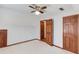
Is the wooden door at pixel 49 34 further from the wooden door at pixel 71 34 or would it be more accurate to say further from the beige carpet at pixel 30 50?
the wooden door at pixel 71 34

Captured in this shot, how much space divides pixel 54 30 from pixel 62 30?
0.70m

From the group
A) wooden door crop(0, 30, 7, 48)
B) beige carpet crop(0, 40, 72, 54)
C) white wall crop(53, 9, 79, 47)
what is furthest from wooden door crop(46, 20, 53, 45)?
wooden door crop(0, 30, 7, 48)

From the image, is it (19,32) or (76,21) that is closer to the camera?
(76,21)

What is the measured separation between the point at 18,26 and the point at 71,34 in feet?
7.43

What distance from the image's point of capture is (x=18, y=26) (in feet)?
15.2

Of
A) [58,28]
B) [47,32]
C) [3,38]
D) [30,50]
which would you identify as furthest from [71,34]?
[3,38]

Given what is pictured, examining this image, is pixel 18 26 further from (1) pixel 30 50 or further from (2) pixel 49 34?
(1) pixel 30 50

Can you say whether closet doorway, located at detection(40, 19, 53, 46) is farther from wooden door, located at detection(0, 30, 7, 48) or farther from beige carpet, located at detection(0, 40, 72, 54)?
wooden door, located at detection(0, 30, 7, 48)

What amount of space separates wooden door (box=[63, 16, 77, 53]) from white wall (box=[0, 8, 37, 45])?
1.49 meters

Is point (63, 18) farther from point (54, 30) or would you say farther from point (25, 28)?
point (25, 28)

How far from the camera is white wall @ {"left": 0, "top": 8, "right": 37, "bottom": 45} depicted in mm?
4389

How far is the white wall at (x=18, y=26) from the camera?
14.4 feet
